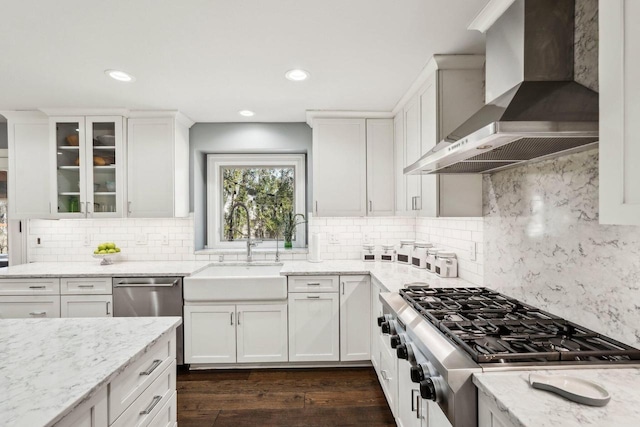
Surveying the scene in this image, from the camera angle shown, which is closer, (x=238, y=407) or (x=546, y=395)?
(x=546, y=395)

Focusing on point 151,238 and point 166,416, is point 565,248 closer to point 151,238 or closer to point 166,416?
point 166,416

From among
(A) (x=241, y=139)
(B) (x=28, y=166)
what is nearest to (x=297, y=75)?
(A) (x=241, y=139)

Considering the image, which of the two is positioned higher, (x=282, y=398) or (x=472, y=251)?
(x=472, y=251)

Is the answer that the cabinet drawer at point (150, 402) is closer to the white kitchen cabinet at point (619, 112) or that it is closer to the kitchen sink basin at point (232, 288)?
the kitchen sink basin at point (232, 288)

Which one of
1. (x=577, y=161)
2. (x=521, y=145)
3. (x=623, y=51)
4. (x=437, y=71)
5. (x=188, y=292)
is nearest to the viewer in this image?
(x=623, y=51)

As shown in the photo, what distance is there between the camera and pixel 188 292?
2879 millimetres

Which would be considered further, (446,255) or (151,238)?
(151,238)

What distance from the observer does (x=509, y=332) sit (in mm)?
1358

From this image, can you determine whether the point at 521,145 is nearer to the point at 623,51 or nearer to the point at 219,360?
the point at 623,51

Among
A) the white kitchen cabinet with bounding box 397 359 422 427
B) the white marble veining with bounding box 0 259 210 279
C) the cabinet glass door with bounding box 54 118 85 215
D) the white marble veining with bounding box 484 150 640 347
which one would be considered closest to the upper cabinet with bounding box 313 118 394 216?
the white marble veining with bounding box 484 150 640 347

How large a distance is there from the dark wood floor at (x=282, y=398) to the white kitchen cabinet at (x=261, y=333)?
6.3 inches

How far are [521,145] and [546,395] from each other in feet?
3.00

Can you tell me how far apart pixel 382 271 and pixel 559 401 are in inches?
76.8

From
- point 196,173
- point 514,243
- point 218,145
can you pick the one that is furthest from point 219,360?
point 514,243
